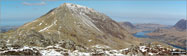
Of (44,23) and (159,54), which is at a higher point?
(44,23)

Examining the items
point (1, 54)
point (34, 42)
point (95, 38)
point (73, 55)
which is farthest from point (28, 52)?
point (95, 38)

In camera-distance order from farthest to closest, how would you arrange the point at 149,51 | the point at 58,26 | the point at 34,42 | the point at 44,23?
the point at 44,23
the point at 58,26
the point at 34,42
the point at 149,51

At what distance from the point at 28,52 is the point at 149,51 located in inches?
1869

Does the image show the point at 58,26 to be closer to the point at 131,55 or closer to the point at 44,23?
the point at 44,23

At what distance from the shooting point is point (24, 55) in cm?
5625

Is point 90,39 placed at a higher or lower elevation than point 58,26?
lower

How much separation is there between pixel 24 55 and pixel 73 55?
52.4 ft

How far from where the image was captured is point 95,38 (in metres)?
198

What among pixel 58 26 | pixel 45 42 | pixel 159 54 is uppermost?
pixel 58 26

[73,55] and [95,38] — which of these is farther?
[95,38]

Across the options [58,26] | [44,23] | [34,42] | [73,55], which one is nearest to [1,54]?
[73,55]

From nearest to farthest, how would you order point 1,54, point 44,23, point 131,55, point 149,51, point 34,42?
point 1,54 < point 131,55 < point 149,51 < point 34,42 < point 44,23

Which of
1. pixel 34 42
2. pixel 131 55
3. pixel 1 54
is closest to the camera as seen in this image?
pixel 1 54

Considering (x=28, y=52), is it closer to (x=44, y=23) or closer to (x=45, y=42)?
(x=45, y=42)
